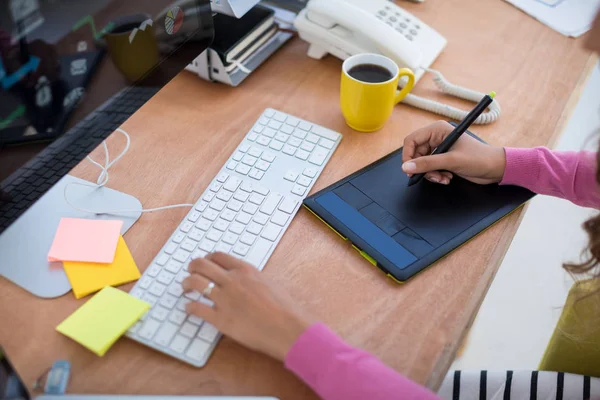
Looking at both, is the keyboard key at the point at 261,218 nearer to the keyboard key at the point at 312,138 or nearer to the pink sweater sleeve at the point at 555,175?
the keyboard key at the point at 312,138

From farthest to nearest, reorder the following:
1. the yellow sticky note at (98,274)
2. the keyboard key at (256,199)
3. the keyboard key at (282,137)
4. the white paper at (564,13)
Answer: the white paper at (564,13) → the keyboard key at (282,137) → the keyboard key at (256,199) → the yellow sticky note at (98,274)

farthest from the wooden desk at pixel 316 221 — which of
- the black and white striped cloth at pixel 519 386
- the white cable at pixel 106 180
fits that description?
the black and white striped cloth at pixel 519 386

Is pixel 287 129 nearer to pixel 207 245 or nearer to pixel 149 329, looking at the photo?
pixel 207 245

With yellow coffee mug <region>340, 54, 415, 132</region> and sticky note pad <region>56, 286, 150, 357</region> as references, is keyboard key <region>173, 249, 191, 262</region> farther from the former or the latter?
yellow coffee mug <region>340, 54, 415, 132</region>

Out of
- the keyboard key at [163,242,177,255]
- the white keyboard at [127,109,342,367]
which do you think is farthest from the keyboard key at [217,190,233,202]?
the keyboard key at [163,242,177,255]

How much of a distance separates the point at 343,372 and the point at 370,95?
1.48ft

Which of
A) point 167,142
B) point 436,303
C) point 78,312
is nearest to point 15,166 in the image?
point 78,312

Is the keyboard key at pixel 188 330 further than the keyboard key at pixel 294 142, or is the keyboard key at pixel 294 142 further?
the keyboard key at pixel 294 142

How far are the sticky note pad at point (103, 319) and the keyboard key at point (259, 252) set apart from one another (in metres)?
0.14

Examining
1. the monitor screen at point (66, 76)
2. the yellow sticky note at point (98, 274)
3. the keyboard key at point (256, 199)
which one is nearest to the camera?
the monitor screen at point (66, 76)

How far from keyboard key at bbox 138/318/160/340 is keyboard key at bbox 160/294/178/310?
0.08 feet

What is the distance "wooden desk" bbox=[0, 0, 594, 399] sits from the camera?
600 mm

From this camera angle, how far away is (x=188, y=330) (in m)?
0.62

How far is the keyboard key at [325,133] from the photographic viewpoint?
0.87 m
